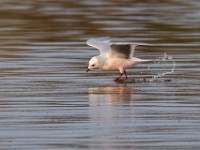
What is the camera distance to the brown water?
10438 millimetres

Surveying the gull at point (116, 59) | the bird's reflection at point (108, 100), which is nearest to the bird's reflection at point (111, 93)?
the bird's reflection at point (108, 100)

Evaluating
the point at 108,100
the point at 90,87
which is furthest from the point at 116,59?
the point at 108,100

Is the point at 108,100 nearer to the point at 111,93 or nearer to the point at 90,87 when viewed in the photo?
the point at 111,93

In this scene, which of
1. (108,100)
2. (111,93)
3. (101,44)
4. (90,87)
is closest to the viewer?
(108,100)

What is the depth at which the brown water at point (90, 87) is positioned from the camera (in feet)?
34.2

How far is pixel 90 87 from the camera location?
49.2 ft

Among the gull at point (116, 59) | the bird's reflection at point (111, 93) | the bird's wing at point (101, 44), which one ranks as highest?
the bird's wing at point (101, 44)

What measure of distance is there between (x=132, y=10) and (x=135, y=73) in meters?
12.9

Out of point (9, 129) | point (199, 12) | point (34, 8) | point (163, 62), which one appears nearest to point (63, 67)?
point (163, 62)

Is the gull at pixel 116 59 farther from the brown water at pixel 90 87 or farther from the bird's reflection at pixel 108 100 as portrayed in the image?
the bird's reflection at pixel 108 100

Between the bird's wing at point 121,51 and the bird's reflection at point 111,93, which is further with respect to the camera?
the bird's wing at point 121,51

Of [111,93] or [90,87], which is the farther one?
[90,87]

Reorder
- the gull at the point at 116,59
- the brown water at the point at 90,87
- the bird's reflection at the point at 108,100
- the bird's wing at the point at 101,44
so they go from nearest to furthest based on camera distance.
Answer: the brown water at the point at 90,87
the bird's reflection at the point at 108,100
the gull at the point at 116,59
the bird's wing at the point at 101,44

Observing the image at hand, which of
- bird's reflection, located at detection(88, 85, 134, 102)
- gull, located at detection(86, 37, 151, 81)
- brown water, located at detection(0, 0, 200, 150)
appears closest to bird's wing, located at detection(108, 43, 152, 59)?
gull, located at detection(86, 37, 151, 81)
